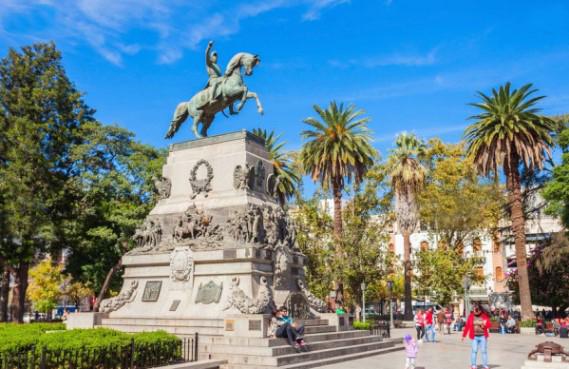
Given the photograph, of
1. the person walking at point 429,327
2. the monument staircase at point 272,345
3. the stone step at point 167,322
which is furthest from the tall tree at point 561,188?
the stone step at point 167,322

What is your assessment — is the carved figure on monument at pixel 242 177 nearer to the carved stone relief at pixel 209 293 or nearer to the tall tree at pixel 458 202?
the carved stone relief at pixel 209 293

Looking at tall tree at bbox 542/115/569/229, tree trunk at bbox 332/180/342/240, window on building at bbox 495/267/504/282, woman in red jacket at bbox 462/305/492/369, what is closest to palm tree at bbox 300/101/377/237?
tree trunk at bbox 332/180/342/240

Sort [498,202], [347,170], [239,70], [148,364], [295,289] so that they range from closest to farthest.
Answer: [148,364] < [295,289] < [239,70] < [347,170] < [498,202]

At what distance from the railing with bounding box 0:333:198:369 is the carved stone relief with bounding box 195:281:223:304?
4.20 m

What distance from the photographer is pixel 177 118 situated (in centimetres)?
2578

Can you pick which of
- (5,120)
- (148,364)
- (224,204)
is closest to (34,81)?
(5,120)

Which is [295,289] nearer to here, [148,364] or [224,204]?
[224,204]

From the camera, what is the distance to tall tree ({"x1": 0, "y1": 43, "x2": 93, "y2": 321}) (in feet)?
118

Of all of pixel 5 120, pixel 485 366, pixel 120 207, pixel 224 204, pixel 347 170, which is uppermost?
pixel 5 120

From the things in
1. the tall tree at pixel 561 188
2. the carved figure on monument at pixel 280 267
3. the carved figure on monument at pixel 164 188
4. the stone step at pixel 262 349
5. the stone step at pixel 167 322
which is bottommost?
the stone step at pixel 262 349

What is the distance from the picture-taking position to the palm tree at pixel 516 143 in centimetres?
3841

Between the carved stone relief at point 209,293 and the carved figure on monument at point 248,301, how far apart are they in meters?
0.60

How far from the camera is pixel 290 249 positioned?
22766mm

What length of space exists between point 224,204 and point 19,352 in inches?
419
